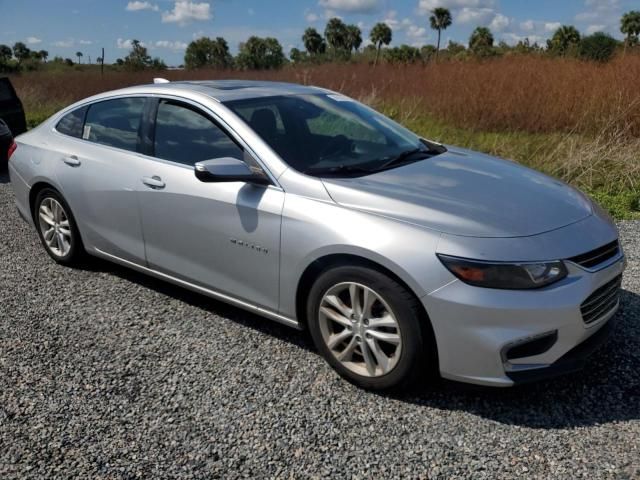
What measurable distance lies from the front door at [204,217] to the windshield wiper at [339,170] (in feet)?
0.80

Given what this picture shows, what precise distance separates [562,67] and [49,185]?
9.05 metres

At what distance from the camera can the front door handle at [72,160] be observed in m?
4.41

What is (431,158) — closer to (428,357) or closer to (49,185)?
(428,357)

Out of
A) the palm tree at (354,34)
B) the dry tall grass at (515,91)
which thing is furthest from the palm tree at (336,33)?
the dry tall grass at (515,91)

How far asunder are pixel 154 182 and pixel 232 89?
835 mm

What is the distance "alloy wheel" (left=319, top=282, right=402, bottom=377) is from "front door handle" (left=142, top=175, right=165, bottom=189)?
54.5 inches

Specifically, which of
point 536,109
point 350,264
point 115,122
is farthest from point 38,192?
point 536,109

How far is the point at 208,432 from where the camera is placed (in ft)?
9.18

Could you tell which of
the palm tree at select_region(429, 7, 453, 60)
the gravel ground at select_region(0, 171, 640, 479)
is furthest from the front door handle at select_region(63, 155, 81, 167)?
the palm tree at select_region(429, 7, 453, 60)

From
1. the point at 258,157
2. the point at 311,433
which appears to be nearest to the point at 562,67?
the point at 258,157

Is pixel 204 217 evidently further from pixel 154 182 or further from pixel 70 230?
pixel 70 230

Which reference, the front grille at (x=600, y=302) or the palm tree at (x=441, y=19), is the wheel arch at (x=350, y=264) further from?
the palm tree at (x=441, y=19)

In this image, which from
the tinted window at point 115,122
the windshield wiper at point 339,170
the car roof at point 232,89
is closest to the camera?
the windshield wiper at point 339,170

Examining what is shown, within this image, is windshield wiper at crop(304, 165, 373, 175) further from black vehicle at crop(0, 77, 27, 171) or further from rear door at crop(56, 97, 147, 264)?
black vehicle at crop(0, 77, 27, 171)
